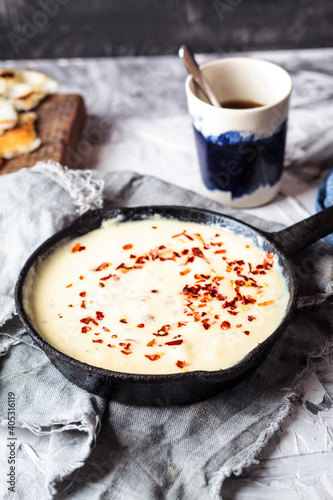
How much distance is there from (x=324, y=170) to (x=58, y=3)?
1370 millimetres

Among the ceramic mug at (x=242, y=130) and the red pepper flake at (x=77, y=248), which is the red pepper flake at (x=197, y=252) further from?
the ceramic mug at (x=242, y=130)

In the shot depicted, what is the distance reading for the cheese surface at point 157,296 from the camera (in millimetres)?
1180

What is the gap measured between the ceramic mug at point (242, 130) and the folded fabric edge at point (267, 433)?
59 cm

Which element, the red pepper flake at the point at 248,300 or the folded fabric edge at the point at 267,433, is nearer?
the folded fabric edge at the point at 267,433

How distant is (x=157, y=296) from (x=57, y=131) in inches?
35.9

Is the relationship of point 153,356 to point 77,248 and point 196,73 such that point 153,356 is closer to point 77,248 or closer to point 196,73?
point 77,248

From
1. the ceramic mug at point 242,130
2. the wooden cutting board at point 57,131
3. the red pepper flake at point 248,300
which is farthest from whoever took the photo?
the wooden cutting board at point 57,131

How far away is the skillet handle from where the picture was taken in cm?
138

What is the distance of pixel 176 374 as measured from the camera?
1.06 meters

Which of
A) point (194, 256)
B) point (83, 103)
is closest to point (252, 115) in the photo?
point (194, 256)

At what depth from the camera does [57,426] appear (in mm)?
1183

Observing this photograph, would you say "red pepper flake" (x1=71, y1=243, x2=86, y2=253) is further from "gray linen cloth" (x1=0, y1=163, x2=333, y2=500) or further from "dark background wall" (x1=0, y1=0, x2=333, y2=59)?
"dark background wall" (x1=0, y1=0, x2=333, y2=59)

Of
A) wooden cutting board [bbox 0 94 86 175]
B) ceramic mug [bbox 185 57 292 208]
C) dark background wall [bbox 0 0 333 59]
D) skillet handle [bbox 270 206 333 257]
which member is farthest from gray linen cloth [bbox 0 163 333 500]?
dark background wall [bbox 0 0 333 59]

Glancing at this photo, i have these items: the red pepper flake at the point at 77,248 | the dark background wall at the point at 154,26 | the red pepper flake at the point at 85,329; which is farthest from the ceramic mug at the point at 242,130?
the dark background wall at the point at 154,26
